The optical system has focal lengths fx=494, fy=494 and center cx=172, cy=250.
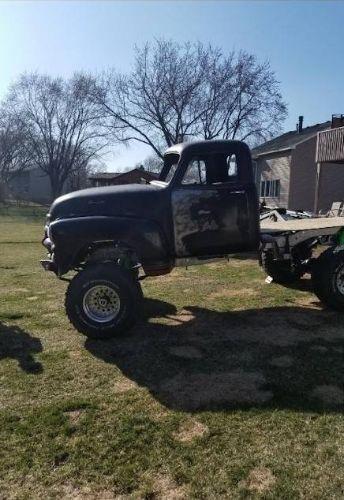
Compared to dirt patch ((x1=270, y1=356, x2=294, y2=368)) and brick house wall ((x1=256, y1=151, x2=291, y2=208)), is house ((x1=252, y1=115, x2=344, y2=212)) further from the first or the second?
dirt patch ((x1=270, y1=356, x2=294, y2=368))

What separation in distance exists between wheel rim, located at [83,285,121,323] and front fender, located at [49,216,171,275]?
1.55 ft

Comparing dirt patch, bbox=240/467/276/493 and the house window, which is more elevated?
dirt patch, bbox=240/467/276/493

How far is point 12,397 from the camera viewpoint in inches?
168

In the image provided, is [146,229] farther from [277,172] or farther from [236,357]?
[277,172]

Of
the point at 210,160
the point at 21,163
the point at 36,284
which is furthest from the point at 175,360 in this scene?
the point at 21,163

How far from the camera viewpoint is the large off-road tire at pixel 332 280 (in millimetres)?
6855

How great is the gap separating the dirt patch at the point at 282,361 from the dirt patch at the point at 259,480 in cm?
181

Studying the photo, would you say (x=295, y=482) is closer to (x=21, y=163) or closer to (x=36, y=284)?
(x=36, y=284)

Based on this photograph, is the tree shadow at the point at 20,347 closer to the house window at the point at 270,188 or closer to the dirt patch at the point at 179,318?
the dirt patch at the point at 179,318

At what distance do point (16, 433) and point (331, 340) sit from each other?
359 centimetres

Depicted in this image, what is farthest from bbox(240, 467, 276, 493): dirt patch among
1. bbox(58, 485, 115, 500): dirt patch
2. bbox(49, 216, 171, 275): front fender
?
bbox(49, 216, 171, 275): front fender

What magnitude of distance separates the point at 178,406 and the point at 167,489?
1102 mm

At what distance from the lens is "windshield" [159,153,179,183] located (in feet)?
21.8

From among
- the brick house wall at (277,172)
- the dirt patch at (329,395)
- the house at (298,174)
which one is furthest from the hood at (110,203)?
the brick house wall at (277,172)
